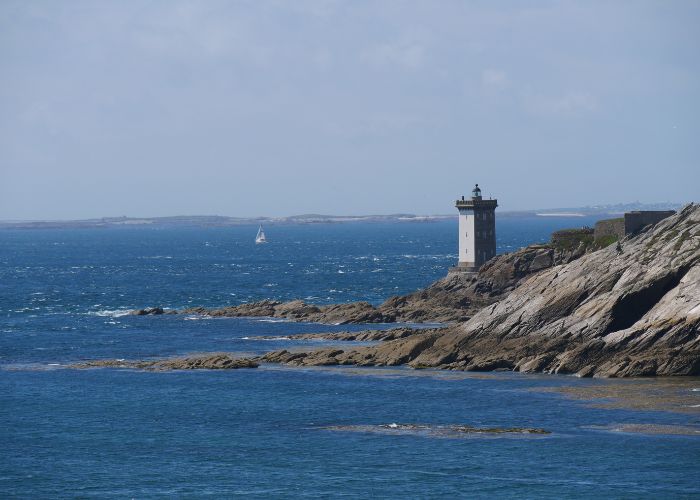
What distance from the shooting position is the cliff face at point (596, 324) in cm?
7306

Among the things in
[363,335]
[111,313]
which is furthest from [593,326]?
[111,313]

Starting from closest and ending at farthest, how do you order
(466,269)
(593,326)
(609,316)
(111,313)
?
(609,316)
(593,326)
(466,269)
(111,313)

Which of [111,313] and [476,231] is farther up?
[476,231]

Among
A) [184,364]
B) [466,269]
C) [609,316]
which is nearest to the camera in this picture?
[609,316]

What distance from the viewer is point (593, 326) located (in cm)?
7638

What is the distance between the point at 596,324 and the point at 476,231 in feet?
163

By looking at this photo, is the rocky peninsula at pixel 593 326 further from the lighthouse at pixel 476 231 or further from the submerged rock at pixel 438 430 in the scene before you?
the lighthouse at pixel 476 231

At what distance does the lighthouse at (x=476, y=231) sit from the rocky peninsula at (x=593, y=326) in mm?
35046

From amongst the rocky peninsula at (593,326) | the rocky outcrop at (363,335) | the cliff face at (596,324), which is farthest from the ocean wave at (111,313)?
the cliff face at (596,324)

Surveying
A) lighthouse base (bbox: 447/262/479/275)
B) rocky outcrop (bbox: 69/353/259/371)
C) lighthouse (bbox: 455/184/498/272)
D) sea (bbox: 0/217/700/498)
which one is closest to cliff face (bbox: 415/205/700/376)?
sea (bbox: 0/217/700/498)

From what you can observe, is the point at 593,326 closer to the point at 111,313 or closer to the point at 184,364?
the point at 184,364

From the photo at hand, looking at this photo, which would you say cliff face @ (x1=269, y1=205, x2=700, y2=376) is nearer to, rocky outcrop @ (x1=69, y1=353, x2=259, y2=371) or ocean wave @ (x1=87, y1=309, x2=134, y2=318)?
rocky outcrop @ (x1=69, y1=353, x2=259, y2=371)

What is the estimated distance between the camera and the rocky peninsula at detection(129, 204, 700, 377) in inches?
Result: 2879

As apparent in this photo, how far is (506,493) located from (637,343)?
88.7ft
